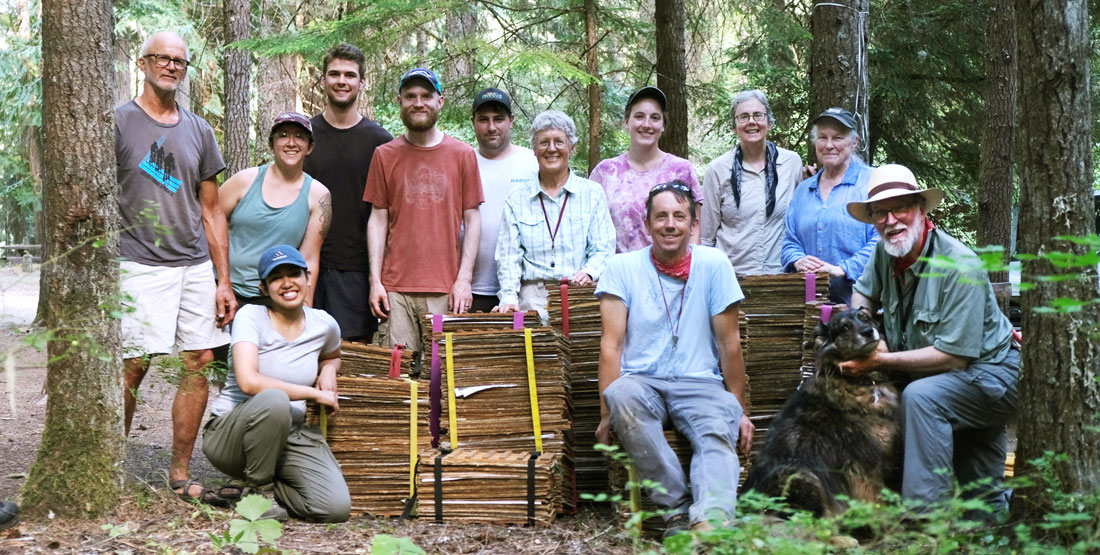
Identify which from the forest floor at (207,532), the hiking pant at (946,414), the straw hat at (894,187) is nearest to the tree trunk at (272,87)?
the forest floor at (207,532)

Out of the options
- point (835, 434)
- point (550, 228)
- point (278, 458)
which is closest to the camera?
point (835, 434)

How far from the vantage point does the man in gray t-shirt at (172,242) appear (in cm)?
498

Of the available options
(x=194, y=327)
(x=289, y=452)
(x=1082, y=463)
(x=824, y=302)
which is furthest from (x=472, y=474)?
(x=1082, y=463)

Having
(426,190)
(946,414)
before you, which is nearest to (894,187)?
(946,414)

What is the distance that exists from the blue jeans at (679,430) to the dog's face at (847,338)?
501 millimetres

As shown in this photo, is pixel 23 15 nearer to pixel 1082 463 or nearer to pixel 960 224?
pixel 960 224

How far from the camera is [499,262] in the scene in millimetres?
5613

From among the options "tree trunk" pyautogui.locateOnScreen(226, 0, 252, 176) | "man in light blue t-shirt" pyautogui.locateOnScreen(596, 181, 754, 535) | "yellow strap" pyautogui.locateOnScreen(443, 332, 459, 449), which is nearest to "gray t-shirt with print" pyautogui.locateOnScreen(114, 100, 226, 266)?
"yellow strap" pyautogui.locateOnScreen(443, 332, 459, 449)

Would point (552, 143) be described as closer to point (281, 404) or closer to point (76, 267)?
point (281, 404)

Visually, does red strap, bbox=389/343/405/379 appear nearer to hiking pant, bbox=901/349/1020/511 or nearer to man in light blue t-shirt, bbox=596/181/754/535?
man in light blue t-shirt, bbox=596/181/754/535

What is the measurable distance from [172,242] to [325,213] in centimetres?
91

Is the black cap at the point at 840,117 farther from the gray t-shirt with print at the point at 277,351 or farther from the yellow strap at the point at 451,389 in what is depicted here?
the gray t-shirt with print at the point at 277,351

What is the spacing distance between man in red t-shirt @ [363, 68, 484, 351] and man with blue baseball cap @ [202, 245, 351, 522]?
77 centimetres

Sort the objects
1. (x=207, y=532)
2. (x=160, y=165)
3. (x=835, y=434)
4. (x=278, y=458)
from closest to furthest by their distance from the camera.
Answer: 1. (x=207, y=532)
2. (x=835, y=434)
3. (x=278, y=458)
4. (x=160, y=165)
